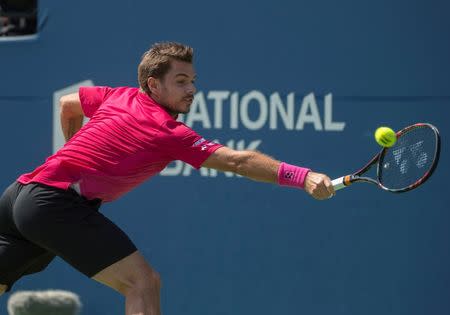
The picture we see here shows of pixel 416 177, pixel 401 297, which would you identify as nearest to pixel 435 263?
pixel 401 297

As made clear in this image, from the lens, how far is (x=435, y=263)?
5.03m

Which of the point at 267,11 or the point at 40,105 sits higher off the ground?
the point at 267,11

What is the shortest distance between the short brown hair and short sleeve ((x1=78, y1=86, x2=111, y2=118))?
305 millimetres

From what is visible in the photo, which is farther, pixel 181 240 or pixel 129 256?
pixel 181 240

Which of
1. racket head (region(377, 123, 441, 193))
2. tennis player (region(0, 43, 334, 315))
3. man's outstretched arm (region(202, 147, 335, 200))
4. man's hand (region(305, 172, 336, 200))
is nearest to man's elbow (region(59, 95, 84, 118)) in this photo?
tennis player (region(0, 43, 334, 315))

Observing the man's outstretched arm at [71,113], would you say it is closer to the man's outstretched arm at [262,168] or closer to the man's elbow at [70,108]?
the man's elbow at [70,108]

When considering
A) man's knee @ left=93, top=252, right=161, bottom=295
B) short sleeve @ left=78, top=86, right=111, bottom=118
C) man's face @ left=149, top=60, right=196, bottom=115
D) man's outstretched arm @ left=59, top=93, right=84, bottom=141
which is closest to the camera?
man's knee @ left=93, top=252, right=161, bottom=295

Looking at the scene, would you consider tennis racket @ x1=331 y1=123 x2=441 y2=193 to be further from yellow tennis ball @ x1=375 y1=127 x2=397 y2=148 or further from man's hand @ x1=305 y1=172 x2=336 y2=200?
man's hand @ x1=305 y1=172 x2=336 y2=200

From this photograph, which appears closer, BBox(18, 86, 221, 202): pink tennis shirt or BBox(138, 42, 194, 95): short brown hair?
BBox(18, 86, 221, 202): pink tennis shirt

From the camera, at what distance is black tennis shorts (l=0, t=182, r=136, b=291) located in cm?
411

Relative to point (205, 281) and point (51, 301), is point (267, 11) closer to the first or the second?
point (205, 281)

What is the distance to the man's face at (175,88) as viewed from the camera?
14.2 ft

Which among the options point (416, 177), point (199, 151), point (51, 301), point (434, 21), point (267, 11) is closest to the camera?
point (199, 151)

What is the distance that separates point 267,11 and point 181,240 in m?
1.23
